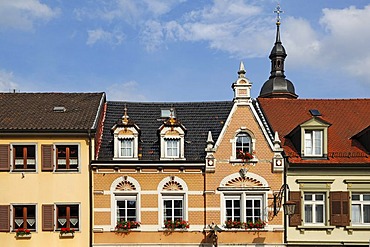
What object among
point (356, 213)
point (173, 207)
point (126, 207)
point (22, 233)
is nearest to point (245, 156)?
point (173, 207)

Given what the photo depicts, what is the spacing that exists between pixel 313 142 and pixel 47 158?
14086 mm

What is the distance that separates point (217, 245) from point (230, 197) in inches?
101

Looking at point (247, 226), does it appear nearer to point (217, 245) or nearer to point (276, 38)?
point (217, 245)

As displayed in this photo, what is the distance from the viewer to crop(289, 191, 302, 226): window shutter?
1201 inches

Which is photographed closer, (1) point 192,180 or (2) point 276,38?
(1) point 192,180

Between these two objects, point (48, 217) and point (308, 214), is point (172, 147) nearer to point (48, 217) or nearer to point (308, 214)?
point (48, 217)

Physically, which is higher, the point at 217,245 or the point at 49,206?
the point at 49,206

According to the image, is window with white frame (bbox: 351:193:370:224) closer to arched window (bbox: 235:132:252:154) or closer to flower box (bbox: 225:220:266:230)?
flower box (bbox: 225:220:266:230)

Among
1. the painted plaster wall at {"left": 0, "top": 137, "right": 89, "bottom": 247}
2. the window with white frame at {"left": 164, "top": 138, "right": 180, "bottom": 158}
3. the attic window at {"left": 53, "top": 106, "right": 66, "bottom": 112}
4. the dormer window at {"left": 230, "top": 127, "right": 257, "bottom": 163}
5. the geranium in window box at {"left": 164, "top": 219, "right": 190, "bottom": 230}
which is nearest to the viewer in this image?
the painted plaster wall at {"left": 0, "top": 137, "right": 89, "bottom": 247}

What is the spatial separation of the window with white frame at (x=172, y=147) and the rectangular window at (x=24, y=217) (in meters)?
7.54

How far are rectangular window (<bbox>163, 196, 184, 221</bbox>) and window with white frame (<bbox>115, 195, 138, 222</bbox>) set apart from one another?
1.57m

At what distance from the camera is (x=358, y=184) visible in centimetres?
3067

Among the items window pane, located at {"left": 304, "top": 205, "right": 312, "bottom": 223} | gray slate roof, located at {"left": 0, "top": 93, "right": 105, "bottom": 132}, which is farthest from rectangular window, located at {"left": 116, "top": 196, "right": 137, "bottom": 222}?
window pane, located at {"left": 304, "top": 205, "right": 312, "bottom": 223}

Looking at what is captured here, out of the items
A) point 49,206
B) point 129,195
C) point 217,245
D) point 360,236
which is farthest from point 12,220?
point 360,236
